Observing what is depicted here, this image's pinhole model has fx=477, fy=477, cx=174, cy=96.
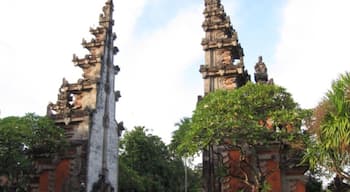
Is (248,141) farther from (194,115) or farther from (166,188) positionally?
(166,188)

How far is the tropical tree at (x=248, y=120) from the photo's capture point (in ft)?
75.4

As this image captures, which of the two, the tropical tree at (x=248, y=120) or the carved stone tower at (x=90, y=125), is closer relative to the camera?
the tropical tree at (x=248, y=120)

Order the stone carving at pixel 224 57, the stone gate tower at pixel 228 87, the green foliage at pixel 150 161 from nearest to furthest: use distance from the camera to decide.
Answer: the stone gate tower at pixel 228 87 → the stone carving at pixel 224 57 → the green foliage at pixel 150 161

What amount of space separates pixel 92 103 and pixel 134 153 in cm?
1136

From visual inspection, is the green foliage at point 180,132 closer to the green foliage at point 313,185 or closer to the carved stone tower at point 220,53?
the carved stone tower at point 220,53

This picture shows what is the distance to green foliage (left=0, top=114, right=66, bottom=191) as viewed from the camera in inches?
1054

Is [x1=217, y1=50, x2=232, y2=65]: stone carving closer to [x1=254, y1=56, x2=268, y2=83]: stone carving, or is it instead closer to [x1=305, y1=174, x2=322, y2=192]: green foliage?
[x1=254, y1=56, x2=268, y2=83]: stone carving

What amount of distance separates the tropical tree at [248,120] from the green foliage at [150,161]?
20161mm

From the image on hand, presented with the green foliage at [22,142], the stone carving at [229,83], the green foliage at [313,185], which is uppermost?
the stone carving at [229,83]

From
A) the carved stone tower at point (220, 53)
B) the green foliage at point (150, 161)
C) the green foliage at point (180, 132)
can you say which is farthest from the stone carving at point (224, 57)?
the green foliage at point (150, 161)

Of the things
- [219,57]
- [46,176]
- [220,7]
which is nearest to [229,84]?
[219,57]

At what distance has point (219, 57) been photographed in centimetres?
3225

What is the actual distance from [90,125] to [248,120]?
1421 cm

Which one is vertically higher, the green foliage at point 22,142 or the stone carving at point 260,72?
the stone carving at point 260,72
